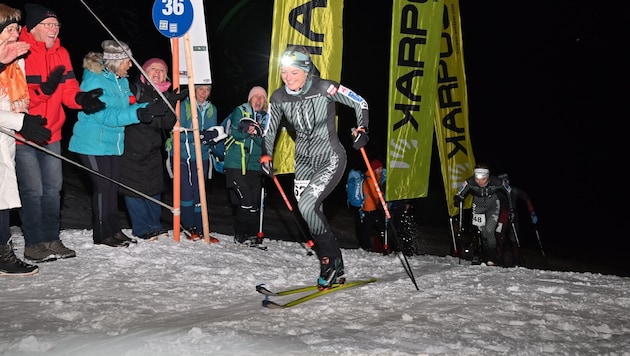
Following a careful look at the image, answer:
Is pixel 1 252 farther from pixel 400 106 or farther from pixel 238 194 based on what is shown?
pixel 400 106

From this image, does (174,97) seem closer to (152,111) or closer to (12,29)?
(152,111)

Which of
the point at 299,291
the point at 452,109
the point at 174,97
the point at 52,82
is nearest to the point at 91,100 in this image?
the point at 52,82

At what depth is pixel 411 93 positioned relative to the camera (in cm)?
1100

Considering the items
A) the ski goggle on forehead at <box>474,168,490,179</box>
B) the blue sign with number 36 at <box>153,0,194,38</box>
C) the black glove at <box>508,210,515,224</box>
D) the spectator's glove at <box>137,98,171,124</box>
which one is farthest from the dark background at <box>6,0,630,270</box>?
the spectator's glove at <box>137,98,171,124</box>

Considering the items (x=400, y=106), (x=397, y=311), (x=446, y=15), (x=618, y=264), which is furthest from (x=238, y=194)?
(x=618, y=264)

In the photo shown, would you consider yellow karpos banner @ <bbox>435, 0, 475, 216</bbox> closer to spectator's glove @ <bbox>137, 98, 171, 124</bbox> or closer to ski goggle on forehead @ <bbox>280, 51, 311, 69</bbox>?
spectator's glove @ <bbox>137, 98, 171, 124</bbox>

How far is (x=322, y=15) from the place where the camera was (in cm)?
970

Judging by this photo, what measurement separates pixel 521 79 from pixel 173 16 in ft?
101

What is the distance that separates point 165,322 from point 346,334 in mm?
1307

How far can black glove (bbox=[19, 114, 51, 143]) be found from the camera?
18.9 ft

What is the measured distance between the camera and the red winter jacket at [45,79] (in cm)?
630

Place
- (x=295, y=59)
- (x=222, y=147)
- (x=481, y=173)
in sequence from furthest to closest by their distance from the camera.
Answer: (x=481, y=173)
(x=222, y=147)
(x=295, y=59)

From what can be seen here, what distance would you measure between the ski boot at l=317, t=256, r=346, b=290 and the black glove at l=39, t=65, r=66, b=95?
3.03m

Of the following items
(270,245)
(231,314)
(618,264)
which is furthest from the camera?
(618,264)
